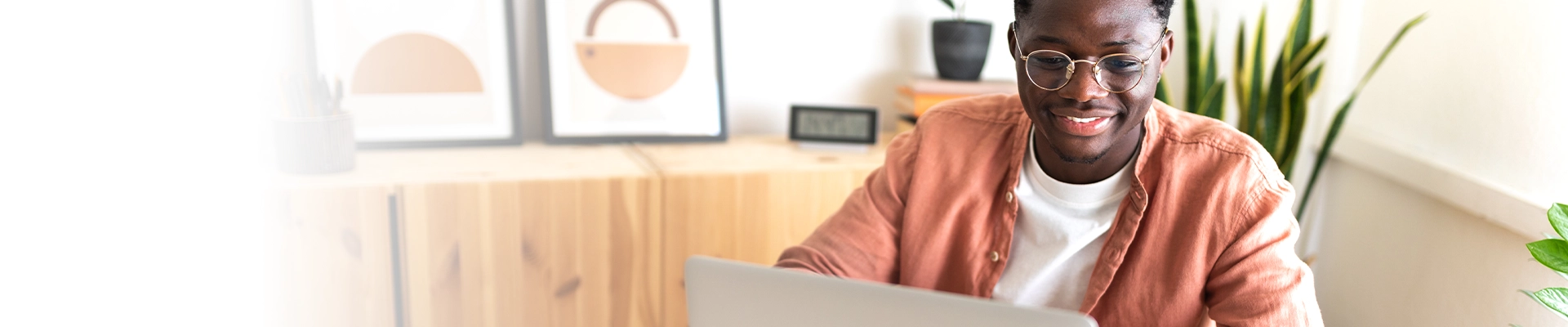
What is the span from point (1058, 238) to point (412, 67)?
3.99 feet

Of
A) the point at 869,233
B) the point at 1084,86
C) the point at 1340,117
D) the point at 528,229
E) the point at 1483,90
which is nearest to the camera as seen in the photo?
the point at 1084,86

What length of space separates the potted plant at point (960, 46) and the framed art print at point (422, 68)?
81 cm

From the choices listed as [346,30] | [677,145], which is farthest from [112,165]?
[677,145]

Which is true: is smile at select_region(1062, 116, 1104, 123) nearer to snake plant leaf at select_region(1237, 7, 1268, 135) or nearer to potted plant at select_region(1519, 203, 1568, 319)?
potted plant at select_region(1519, 203, 1568, 319)

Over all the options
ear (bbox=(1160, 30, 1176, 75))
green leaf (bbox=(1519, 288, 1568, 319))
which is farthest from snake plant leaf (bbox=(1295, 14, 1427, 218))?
ear (bbox=(1160, 30, 1176, 75))

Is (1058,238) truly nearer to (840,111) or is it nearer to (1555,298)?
(1555,298)

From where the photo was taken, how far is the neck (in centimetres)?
123

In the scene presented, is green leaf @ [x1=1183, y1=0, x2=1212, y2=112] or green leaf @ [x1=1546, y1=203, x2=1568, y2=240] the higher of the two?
green leaf @ [x1=1183, y1=0, x2=1212, y2=112]

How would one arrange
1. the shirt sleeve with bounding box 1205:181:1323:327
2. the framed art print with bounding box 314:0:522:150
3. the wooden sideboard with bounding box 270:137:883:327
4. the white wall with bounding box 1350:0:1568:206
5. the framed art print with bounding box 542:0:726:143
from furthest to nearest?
the framed art print with bounding box 542:0:726:143 < the framed art print with bounding box 314:0:522:150 < the wooden sideboard with bounding box 270:137:883:327 < the white wall with bounding box 1350:0:1568:206 < the shirt sleeve with bounding box 1205:181:1323:327

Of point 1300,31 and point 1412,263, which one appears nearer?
point 1412,263

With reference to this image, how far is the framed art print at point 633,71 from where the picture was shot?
6.66ft

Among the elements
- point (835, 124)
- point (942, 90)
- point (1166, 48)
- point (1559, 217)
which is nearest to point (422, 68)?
point (835, 124)

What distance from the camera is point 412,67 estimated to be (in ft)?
6.36

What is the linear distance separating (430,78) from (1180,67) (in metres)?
1.55
